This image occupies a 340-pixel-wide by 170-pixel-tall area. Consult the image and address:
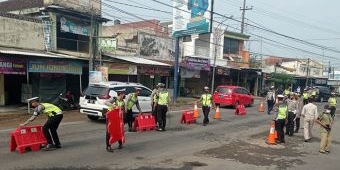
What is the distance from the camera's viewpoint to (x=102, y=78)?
24234 millimetres

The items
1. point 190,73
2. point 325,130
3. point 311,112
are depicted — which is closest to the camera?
point 325,130

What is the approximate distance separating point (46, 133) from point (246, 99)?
21.4m

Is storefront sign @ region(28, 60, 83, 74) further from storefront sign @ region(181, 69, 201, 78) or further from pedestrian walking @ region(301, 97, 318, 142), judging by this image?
storefront sign @ region(181, 69, 201, 78)

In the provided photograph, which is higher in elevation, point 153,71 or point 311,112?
point 153,71

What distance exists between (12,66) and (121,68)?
8.48 m

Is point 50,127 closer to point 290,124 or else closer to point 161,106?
point 161,106

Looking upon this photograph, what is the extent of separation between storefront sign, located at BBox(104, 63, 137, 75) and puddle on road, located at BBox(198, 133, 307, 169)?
45.6ft

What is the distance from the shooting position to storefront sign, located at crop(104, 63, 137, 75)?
26.6m

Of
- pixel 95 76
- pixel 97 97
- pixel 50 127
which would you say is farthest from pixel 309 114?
pixel 95 76

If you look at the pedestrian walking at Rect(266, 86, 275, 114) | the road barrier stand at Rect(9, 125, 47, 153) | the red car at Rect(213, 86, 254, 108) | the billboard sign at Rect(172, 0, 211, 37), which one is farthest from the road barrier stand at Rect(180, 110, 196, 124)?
the billboard sign at Rect(172, 0, 211, 37)

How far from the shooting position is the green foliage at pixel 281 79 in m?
54.1

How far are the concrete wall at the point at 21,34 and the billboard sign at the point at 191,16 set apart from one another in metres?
11.0

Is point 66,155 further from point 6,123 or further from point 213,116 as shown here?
point 213,116

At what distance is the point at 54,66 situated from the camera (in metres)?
22.1
